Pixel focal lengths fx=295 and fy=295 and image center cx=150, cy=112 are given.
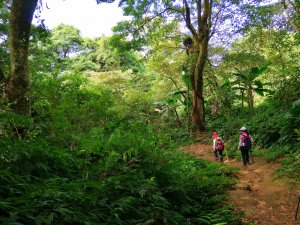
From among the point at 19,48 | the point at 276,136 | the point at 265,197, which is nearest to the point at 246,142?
the point at 276,136

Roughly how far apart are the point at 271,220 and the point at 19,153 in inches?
182

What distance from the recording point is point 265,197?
267 inches

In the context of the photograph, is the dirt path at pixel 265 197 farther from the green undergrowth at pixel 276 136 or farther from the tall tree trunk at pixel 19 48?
the tall tree trunk at pixel 19 48

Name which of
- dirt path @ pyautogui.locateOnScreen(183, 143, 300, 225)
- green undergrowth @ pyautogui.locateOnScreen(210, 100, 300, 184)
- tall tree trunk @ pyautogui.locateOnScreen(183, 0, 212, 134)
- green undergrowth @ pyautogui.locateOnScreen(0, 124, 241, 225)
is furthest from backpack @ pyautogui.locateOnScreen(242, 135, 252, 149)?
tall tree trunk @ pyautogui.locateOnScreen(183, 0, 212, 134)

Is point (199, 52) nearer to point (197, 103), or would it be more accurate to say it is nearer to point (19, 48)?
point (197, 103)

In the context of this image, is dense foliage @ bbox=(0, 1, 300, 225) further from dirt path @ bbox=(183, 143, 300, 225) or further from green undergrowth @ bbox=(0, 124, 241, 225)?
dirt path @ bbox=(183, 143, 300, 225)

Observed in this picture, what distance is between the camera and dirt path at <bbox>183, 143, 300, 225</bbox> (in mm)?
5613

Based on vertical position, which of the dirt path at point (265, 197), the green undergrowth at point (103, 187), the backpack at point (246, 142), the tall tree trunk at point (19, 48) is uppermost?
the tall tree trunk at point (19, 48)

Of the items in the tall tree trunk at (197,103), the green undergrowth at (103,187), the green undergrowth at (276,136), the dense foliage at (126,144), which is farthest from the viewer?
the tall tree trunk at (197,103)

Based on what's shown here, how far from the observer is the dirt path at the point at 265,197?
18.4ft

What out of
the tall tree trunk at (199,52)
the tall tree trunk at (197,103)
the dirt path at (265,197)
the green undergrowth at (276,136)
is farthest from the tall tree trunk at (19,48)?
the tall tree trunk at (197,103)

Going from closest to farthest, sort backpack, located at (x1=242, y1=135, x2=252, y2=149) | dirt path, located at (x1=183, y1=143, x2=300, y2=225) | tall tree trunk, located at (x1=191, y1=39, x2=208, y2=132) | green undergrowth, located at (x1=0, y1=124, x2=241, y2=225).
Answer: green undergrowth, located at (x1=0, y1=124, x2=241, y2=225)
dirt path, located at (x1=183, y1=143, x2=300, y2=225)
backpack, located at (x1=242, y1=135, x2=252, y2=149)
tall tree trunk, located at (x1=191, y1=39, x2=208, y2=132)

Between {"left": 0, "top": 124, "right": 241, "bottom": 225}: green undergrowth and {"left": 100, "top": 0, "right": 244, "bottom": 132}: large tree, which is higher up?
{"left": 100, "top": 0, "right": 244, "bottom": 132}: large tree

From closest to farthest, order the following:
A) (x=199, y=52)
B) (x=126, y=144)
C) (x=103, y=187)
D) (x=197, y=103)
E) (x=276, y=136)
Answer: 1. (x=103, y=187)
2. (x=126, y=144)
3. (x=276, y=136)
4. (x=199, y=52)
5. (x=197, y=103)
